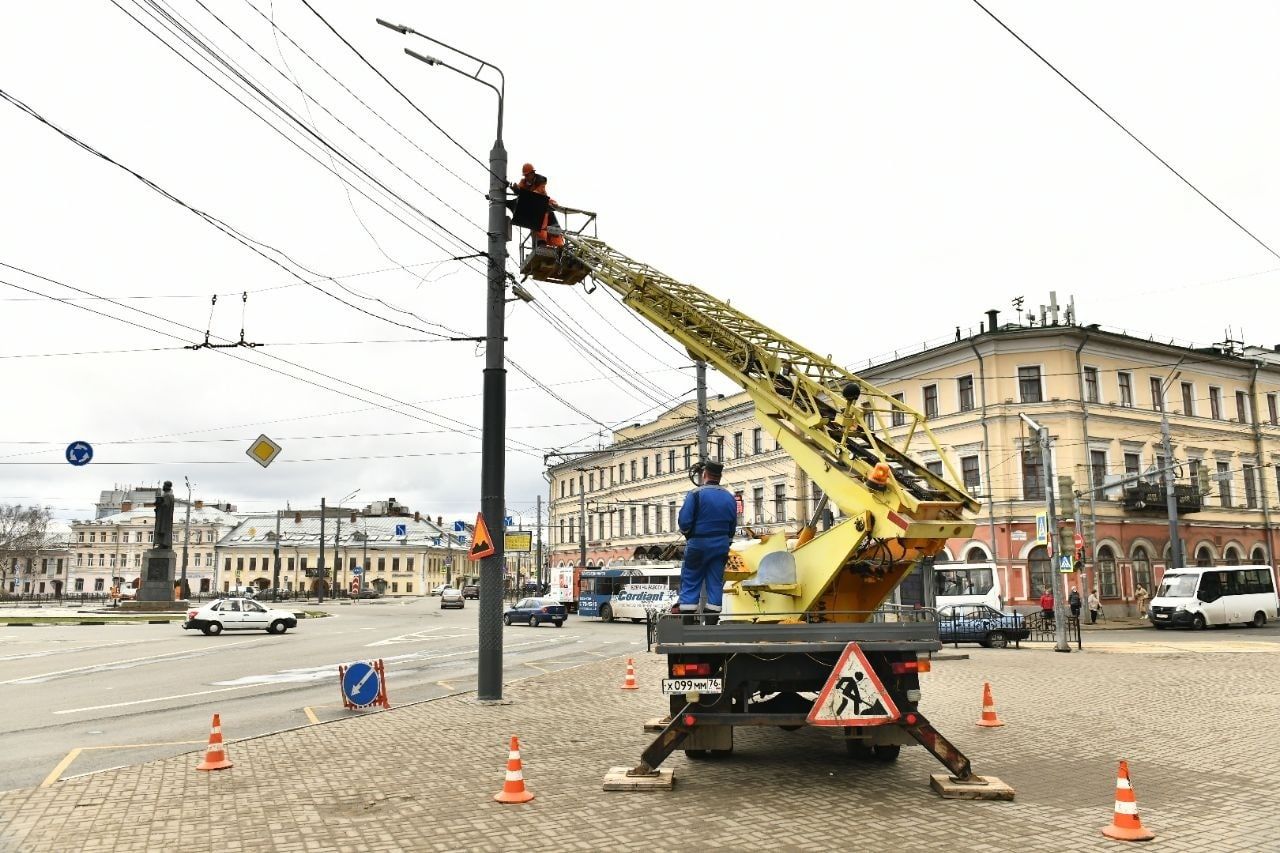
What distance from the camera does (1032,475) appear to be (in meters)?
39.5

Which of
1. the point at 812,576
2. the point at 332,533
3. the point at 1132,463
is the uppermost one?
the point at 332,533

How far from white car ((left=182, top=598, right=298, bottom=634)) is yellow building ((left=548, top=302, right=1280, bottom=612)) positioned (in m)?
14.9

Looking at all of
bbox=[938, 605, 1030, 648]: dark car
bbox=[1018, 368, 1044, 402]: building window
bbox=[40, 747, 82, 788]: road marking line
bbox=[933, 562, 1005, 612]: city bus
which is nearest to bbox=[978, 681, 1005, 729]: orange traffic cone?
bbox=[40, 747, 82, 788]: road marking line

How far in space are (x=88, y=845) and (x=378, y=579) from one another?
126 meters

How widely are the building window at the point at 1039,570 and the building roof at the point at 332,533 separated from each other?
94968mm

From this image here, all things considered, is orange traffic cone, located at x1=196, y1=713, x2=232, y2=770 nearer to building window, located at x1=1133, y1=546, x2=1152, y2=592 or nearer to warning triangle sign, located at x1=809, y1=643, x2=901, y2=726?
warning triangle sign, located at x1=809, y1=643, x2=901, y2=726

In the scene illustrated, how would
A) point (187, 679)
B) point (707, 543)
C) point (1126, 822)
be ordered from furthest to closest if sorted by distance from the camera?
point (187, 679) < point (707, 543) < point (1126, 822)

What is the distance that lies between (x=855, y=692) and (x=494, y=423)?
7706mm

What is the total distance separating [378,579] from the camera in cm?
12638

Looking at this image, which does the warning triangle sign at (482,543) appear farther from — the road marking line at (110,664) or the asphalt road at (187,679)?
the road marking line at (110,664)

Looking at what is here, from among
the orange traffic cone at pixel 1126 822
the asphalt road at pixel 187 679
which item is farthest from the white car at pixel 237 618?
the orange traffic cone at pixel 1126 822

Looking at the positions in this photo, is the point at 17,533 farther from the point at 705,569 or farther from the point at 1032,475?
the point at 705,569

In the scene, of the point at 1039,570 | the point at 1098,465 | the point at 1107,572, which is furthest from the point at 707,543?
the point at 1107,572

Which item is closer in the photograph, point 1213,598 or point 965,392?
point 1213,598
